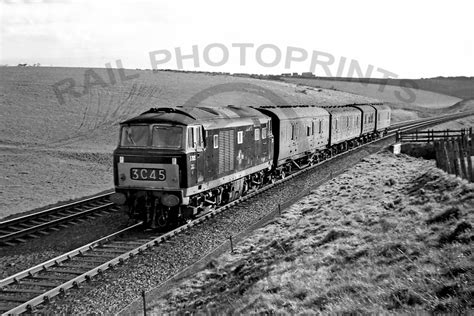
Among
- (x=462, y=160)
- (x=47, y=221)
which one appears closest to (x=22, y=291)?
(x=47, y=221)

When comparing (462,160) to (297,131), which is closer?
(462,160)

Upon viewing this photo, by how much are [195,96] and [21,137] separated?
105ft

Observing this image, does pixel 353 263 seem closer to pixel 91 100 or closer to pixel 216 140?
pixel 216 140

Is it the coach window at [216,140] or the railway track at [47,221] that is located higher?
the coach window at [216,140]

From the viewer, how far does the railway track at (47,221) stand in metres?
14.3

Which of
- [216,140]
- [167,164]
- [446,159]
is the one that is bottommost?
[446,159]

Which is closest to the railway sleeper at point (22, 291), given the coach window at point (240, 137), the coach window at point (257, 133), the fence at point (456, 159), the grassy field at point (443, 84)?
the coach window at point (240, 137)

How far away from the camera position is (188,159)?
14570 millimetres

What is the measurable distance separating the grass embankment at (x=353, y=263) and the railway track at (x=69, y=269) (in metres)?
2.17

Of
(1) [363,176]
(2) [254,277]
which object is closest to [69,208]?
(2) [254,277]

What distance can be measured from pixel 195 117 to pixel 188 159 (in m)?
1.60

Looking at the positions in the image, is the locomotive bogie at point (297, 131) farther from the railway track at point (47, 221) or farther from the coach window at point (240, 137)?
the railway track at point (47, 221)

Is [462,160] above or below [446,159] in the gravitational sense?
above

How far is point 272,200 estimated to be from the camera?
19250 mm
